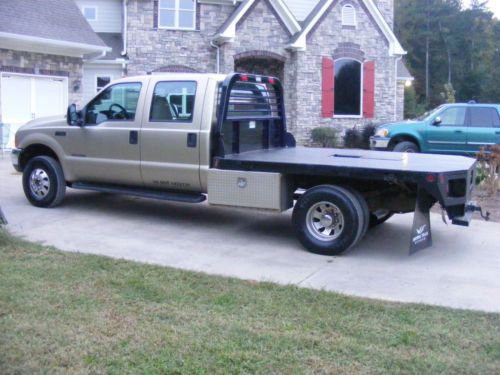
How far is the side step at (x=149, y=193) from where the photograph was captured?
26.7 ft

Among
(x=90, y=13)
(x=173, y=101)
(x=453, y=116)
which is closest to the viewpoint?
(x=173, y=101)

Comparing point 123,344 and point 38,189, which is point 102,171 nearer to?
point 38,189

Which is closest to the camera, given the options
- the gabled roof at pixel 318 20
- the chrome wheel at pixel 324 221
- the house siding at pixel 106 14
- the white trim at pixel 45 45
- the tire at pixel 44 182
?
the chrome wheel at pixel 324 221

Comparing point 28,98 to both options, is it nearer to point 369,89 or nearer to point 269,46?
point 269,46

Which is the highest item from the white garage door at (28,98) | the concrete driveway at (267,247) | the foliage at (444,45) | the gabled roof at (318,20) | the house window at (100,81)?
the foliage at (444,45)

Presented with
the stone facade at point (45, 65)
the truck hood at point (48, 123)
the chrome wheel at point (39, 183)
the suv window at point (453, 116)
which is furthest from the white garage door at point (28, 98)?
the suv window at point (453, 116)

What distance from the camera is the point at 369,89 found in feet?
75.8

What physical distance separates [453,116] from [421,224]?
30.6 feet

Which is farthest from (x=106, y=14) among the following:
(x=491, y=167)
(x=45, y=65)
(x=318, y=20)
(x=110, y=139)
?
(x=491, y=167)

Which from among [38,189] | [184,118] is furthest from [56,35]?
[184,118]

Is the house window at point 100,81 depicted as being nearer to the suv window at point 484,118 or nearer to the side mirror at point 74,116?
the suv window at point 484,118

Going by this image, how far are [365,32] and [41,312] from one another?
20.1m

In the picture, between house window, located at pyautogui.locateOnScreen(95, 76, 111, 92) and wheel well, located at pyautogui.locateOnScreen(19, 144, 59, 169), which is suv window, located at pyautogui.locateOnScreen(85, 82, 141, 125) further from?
house window, located at pyautogui.locateOnScreen(95, 76, 111, 92)

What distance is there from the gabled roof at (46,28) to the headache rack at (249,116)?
10.1 meters
